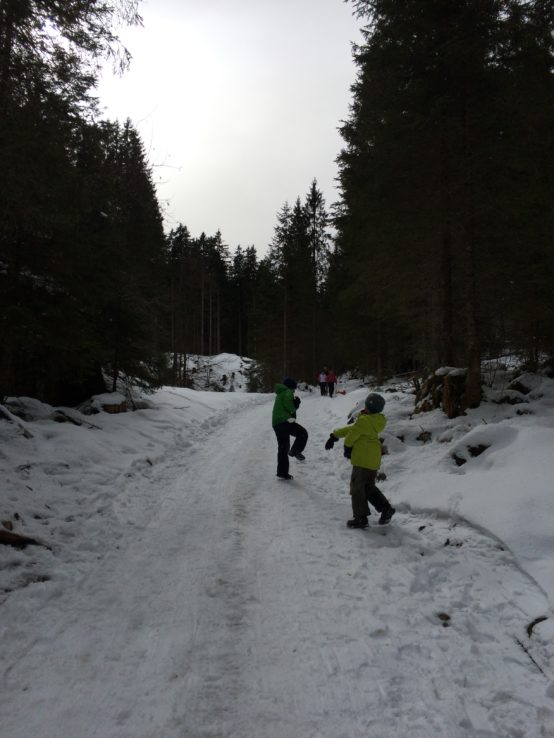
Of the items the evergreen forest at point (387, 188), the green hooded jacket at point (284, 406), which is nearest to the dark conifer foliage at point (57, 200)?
the evergreen forest at point (387, 188)

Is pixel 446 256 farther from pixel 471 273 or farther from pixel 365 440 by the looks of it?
pixel 365 440

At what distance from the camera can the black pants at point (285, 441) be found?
8.26 m

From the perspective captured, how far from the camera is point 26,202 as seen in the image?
17.6 feet

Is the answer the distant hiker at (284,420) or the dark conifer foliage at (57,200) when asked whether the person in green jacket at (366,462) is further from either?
the dark conifer foliage at (57,200)

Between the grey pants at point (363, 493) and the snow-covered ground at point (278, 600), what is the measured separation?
0.28m

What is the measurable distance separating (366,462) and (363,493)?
420 mm

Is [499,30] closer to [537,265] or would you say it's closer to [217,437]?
[537,265]

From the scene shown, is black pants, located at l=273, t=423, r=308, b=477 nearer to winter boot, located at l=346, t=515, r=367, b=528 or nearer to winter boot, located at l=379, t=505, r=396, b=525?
winter boot, located at l=346, t=515, r=367, b=528

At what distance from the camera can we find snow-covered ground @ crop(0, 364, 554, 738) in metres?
2.68

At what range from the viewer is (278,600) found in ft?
13.0

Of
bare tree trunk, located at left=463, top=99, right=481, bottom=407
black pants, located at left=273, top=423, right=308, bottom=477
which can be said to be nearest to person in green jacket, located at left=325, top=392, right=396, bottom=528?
black pants, located at left=273, top=423, right=308, bottom=477

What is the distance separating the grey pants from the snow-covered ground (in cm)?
28

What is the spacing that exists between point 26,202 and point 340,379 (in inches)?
1452

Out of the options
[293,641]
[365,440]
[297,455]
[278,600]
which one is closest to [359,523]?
[365,440]
